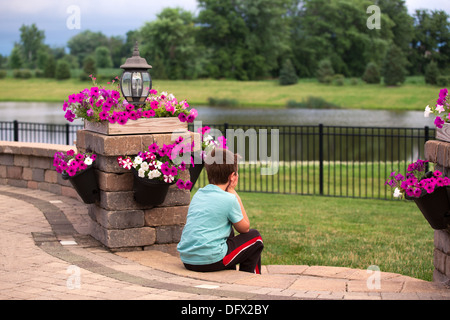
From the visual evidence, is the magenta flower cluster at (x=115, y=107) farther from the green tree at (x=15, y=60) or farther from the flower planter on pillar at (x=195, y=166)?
the green tree at (x=15, y=60)

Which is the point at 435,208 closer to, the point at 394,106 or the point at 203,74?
the point at 394,106

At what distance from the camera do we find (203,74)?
60.4 meters

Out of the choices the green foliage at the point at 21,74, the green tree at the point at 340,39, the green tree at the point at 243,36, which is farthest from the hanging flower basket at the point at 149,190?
the green foliage at the point at 21,74

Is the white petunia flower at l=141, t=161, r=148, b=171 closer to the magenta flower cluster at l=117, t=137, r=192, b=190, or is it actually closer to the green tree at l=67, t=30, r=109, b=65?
the magenta flower cluster at l=117, t=137, r=192, b=190

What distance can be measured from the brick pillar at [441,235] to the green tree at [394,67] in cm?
4942

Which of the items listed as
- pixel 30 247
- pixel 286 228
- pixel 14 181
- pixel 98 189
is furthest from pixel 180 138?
pixel 14 181

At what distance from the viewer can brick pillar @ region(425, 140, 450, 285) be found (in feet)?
17.7

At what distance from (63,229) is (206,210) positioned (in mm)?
2589

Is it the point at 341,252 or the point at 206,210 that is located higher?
the point at 206,210

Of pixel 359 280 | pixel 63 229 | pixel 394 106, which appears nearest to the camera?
pixel 359 280

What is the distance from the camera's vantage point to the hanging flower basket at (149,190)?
6348mm

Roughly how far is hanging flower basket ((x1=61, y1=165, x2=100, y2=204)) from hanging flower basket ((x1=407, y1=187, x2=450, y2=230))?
339 cm

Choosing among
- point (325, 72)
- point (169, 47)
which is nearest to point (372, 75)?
point (325, 72)

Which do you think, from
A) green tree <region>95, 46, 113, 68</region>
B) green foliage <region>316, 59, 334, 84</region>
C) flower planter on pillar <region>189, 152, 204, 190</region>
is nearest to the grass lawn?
flower planter on pillar <region>189, 152, 204, 190</region>
